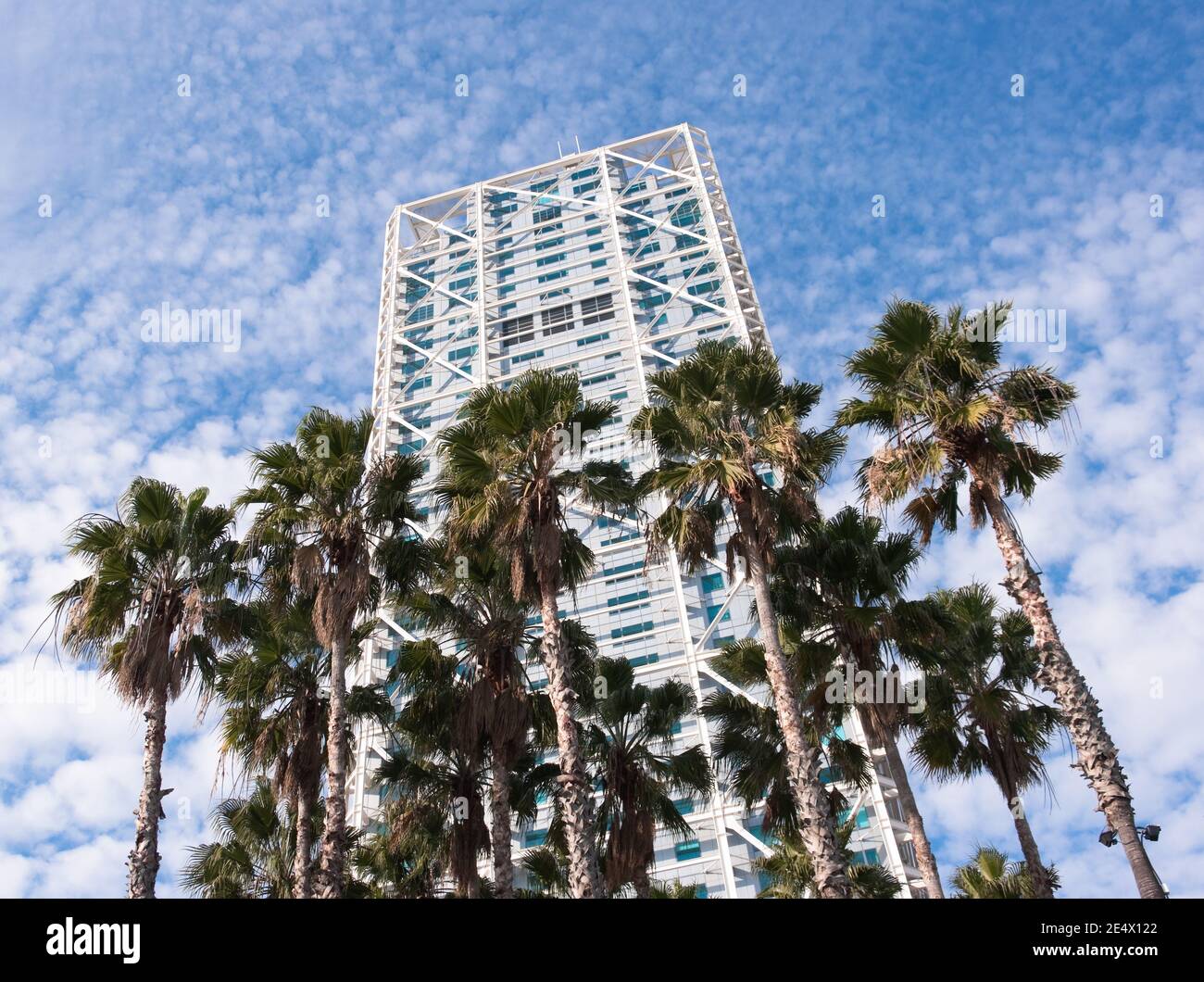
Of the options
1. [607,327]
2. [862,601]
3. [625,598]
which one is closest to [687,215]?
[607,327]

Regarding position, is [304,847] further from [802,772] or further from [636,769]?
[802,772]

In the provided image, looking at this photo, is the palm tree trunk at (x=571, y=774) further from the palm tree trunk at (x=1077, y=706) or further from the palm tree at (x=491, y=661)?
the palm tree trunk at (x=1077, y=706)

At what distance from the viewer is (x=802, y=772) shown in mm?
16391

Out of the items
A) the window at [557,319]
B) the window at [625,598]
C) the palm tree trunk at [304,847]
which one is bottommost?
the palm tree trunk at [304,847]

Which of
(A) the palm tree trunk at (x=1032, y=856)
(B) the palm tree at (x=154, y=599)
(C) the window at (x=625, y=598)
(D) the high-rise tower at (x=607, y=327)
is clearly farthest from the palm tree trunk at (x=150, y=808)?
(C) the window at (x=625, y=598)

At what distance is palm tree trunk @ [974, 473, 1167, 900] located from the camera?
1317 cm

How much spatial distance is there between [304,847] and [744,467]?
1112 cm

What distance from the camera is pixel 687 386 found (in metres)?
21.0

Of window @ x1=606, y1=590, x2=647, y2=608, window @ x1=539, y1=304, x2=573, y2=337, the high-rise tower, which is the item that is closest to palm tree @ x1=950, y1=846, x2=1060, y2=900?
the high-rise tower

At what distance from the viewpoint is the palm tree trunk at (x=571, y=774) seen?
53.3 feet

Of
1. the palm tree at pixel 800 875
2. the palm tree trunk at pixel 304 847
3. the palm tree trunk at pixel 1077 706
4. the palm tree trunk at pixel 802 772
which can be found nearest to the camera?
the palm tree trunk at pixel 1077 706

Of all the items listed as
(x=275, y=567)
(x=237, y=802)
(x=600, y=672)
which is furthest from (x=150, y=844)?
(x=600, y=672)

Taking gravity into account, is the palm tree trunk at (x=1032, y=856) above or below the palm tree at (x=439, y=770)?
below

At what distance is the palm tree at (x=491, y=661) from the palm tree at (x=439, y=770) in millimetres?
593
